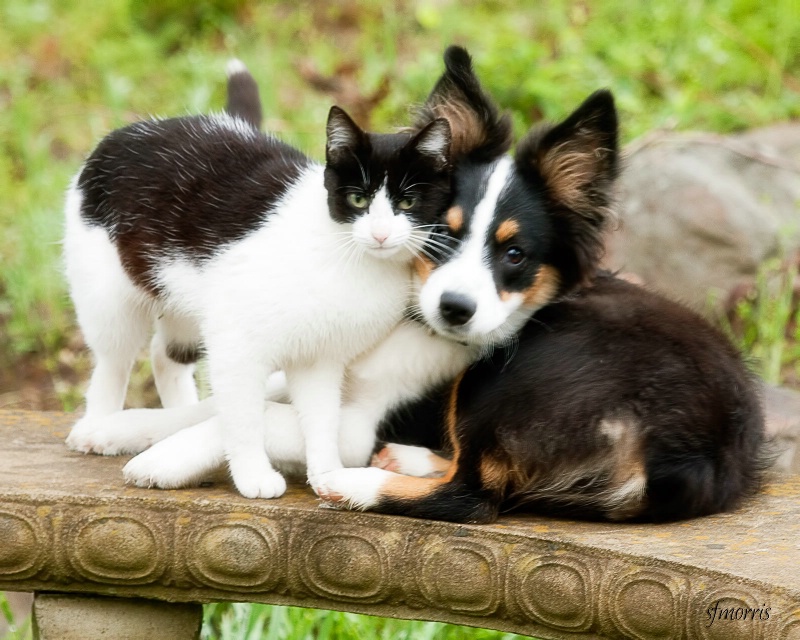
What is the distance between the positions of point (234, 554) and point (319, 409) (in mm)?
421

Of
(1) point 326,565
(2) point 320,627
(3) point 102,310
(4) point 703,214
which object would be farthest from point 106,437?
(4) point 703,214

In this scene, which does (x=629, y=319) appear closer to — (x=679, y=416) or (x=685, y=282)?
(x=679, y=416)

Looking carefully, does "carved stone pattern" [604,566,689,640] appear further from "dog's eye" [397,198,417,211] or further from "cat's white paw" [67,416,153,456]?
"cat's white paw" [67,416,153,456]

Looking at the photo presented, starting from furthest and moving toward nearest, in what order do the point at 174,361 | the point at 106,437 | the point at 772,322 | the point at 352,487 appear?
the point at 772,322 < the point at 174,361 < the point at 106,437 < the point at 352,487

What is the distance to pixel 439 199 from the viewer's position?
2.72 m

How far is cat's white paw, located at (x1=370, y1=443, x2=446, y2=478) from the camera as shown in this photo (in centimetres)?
296

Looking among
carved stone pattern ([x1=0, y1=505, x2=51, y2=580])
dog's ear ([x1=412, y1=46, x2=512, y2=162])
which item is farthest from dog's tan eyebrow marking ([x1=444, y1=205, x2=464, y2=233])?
carved stone pattern ([x1=0, y1=505, x2=51, y2=580])

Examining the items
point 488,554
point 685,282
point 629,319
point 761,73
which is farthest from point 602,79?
point 488,554

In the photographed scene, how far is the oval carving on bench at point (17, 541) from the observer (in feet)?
8.98

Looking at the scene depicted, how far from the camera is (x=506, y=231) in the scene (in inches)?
108

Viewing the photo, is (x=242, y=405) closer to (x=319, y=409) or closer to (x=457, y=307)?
(x=319, y=409)

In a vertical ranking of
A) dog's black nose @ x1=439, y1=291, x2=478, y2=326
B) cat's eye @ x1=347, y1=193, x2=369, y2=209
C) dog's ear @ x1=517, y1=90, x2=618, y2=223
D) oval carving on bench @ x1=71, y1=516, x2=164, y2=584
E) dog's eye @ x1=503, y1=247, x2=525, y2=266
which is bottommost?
oval carving on bench @ x1=71, y1=516, x2=164, y2=584

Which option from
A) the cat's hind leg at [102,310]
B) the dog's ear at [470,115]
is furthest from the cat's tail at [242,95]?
the dog's ear at [470,115]

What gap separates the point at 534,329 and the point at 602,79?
4.09m
